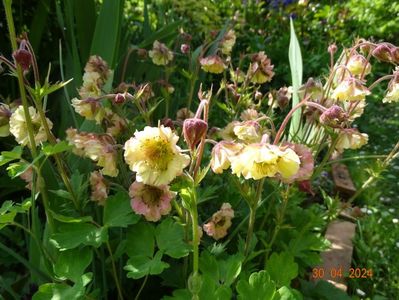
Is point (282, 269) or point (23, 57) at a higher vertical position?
point (23, 57)

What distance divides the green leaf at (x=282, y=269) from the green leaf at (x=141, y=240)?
258 millimetres

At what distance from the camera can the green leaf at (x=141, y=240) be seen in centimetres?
87

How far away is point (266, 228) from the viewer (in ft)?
4.38

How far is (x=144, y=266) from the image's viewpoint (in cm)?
80

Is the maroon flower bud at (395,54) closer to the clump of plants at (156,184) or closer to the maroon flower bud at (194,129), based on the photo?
the clump of plants at (156,184)

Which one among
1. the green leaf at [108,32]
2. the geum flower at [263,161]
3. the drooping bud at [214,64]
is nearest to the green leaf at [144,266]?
the geum flower at [263,161]

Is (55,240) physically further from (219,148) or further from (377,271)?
(377,271)

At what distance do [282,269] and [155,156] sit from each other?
416 mm

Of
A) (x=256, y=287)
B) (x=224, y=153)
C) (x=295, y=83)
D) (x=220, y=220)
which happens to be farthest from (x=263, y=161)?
(x=295, y=83)

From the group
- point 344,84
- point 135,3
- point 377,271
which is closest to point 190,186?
point 344,84

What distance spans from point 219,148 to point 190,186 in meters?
0.07

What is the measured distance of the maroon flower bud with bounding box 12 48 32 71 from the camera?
0.75m
